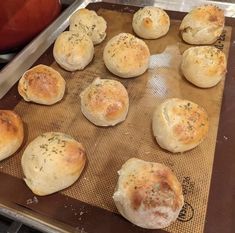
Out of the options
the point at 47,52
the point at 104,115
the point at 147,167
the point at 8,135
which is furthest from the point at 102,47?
the point at 147,167

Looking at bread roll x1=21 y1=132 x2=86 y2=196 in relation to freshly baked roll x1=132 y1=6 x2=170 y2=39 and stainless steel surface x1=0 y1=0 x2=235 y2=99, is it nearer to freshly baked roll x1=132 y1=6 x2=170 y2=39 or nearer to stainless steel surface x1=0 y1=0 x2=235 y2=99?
stainless steel surface x1=0 y1=0 x2=235 y2=99

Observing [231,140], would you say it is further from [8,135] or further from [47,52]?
[47,52]

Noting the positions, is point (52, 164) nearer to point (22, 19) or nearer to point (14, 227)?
point (14, 227)

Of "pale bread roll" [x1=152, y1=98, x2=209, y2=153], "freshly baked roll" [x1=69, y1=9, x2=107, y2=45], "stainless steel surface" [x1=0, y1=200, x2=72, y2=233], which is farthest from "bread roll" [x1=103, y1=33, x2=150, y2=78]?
"stainless steel surface" [x1=0, y1=200, x2=72, y2=233]

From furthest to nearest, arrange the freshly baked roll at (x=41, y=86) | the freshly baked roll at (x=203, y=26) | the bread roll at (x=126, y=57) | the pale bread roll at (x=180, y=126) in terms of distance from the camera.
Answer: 1. the freshly baked roll at (x=203, y=26)
2. the bread roll at (x=126, y=57)
3. the freshly baked roll at (x=41, y=86)
4. the pale bread roll at (x=180, y=126)

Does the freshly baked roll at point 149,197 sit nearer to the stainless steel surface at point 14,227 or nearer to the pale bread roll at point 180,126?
the pale bread roll at point 180,126

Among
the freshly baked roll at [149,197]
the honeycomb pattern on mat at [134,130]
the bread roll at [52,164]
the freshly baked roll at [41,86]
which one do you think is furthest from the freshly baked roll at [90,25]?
the freshly baked roll at [149,197]
